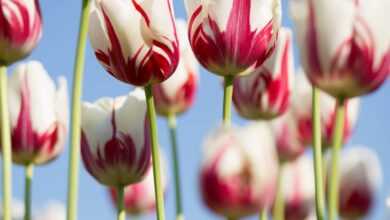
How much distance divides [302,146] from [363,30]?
3.36 feet

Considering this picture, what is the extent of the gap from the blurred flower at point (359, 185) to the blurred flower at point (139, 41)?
1.71 feet

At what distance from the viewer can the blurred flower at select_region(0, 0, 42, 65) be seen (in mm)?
1313

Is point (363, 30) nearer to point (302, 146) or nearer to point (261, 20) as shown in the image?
point (261, 20)

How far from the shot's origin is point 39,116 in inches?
64.1

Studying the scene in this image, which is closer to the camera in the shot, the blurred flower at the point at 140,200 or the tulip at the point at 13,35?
the tulip at the point at 13,35

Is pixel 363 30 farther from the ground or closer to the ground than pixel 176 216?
farther from the ground

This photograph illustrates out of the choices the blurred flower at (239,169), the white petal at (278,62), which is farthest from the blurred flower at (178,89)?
the blurred flower at (239,169)

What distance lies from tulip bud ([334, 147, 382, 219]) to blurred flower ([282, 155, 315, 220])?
458mm

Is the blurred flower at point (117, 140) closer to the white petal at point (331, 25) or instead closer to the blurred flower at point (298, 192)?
the white petal at point (331, 25)

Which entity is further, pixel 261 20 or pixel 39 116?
pixel 39 116

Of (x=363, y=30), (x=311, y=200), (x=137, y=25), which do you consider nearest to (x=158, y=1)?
(x=137, y=25)

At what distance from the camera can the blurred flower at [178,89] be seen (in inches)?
74.0

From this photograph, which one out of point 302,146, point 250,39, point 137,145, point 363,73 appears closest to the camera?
point 363,73

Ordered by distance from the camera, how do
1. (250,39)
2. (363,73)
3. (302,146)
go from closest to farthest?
(363,73) < (250,39) < (302,146)
